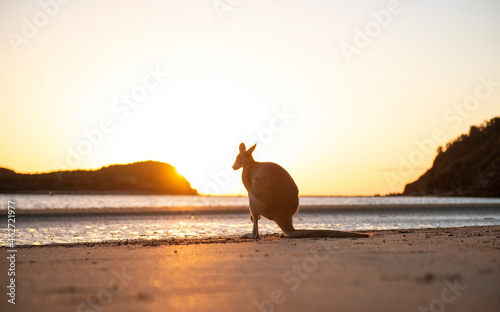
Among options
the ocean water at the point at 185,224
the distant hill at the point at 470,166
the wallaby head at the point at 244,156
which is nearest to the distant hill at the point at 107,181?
the distant hill at the point at 470,166

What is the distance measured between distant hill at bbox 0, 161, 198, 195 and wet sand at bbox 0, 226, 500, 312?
445 feet

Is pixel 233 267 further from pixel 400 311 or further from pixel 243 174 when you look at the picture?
pixel 243 174

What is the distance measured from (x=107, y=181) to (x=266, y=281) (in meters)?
159

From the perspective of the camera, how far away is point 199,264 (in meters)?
6.67

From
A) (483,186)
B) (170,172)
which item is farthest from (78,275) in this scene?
(170,172)

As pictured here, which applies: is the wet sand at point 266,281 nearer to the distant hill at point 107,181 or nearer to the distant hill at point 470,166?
the distant hill at point 470,166

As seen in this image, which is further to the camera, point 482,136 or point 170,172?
point 170,172

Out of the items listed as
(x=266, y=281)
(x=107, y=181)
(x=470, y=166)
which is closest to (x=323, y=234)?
(x=266, y=281)

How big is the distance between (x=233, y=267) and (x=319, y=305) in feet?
7.41

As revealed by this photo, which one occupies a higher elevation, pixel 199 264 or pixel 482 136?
pixel 482 136

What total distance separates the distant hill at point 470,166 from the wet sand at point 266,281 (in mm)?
124163

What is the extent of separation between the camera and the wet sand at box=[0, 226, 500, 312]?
4273mm

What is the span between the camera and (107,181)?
516ft

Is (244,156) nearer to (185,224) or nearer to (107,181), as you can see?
(185,224)
